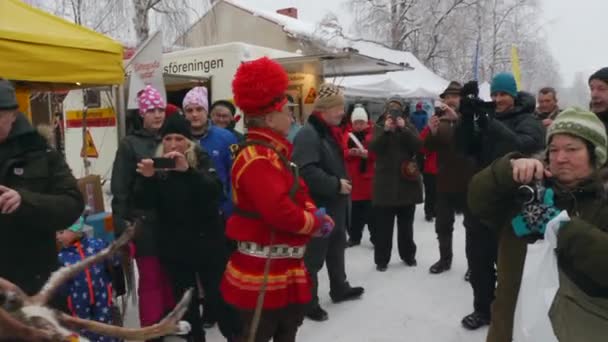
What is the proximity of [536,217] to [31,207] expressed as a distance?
2154 mm

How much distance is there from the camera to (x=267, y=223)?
2.48m

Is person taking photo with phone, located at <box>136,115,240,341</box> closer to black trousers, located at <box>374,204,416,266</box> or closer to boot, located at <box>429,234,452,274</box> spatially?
black trousers, located at <box>374,204,416,266</box>

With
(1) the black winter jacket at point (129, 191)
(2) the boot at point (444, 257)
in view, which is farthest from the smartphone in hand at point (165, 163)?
(2) the boot at point (444, 257)

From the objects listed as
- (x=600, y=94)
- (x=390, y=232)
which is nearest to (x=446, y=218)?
(x=390, y=232)

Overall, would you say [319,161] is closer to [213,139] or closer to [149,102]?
[213,139]

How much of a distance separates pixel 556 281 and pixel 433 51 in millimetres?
26772

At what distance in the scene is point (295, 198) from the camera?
103 inches

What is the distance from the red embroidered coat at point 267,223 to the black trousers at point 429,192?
5391 mm

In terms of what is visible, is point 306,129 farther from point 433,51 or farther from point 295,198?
point 433,51

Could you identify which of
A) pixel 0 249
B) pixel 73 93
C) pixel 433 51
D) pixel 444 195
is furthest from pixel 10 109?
pixel 433 51

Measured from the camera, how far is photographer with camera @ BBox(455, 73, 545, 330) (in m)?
3.63

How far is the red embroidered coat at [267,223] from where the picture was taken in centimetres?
241

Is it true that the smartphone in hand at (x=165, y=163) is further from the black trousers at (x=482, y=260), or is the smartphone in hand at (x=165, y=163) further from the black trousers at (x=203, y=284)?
the black trousers at (x=482, y=260)

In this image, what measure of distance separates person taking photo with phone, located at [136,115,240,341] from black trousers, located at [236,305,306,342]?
833 mm
